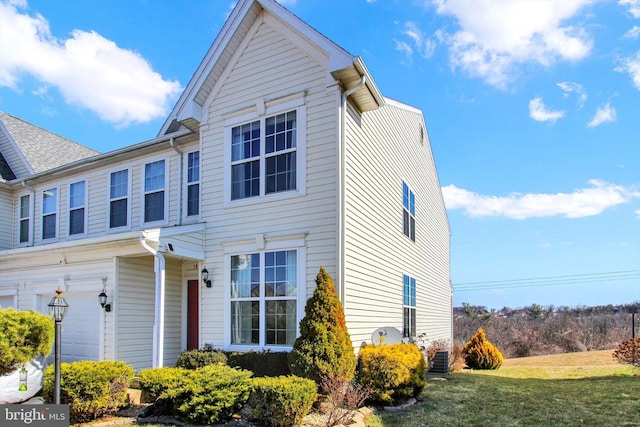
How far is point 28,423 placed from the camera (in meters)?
6.95

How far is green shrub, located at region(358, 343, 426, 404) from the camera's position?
322 inches

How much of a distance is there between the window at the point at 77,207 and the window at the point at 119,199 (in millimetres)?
1353

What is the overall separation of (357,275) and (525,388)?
189 inches

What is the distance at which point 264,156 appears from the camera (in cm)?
1016

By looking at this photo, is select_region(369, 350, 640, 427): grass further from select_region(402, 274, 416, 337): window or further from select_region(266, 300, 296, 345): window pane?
select_region(266, 300, 296, 345): window pane

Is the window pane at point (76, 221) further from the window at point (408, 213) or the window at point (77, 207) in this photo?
the window at point (408, 213)

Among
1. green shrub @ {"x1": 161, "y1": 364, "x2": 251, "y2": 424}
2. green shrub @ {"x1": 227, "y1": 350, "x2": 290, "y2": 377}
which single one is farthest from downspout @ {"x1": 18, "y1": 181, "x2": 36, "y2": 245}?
green shrub @ {"x1": 161, "y1": 364, "x2": 251, "y2": 424}

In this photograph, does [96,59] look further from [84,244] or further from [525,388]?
[525,388]

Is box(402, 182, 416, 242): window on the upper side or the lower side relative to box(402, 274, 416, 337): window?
upper

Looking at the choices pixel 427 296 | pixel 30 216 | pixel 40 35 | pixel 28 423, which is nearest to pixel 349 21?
pixel 40 35

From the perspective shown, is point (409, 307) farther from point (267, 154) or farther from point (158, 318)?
point (158, 318)

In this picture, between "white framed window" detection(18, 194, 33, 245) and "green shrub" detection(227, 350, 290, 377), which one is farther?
"white framed window" detection(18, 194, 33, 245)

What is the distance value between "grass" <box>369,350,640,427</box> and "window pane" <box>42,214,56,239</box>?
40.0 ft

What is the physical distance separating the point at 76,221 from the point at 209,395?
9.84m
